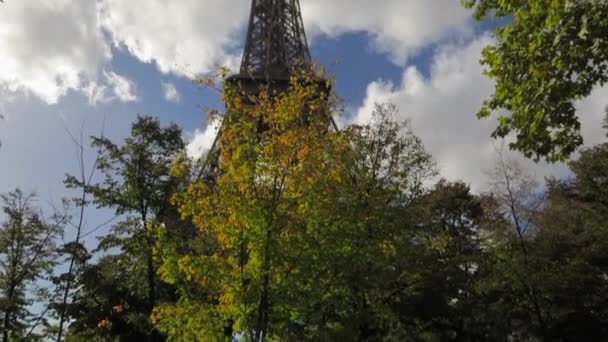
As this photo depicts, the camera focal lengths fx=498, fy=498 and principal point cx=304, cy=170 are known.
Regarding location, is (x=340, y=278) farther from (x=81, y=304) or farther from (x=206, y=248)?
(x=81, y=304)

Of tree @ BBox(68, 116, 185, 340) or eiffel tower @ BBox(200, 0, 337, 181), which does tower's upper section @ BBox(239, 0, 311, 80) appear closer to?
eiffel tower @ BBox(200, 0, 337, 181)

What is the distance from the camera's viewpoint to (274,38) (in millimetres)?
47000

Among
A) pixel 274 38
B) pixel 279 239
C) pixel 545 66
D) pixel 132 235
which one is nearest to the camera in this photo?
pixel 545 66

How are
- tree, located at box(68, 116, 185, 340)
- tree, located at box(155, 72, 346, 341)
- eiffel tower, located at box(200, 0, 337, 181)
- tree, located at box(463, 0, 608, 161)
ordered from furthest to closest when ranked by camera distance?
eiffel tower, located at box(200, 0, 337, 181) → tree, located at box(68, 116, 185, 340) → tree, located at box(155, 72, 346, 341) → tree, located at box(463, 0, 608, 161)

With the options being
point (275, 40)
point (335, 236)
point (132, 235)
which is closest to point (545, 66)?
point (335, 236)

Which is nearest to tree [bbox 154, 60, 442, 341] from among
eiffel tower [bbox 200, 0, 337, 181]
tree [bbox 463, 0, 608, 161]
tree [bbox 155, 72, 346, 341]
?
tree [bbox 155, 72, 346, 341]

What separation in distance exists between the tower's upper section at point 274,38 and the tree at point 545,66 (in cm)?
3654

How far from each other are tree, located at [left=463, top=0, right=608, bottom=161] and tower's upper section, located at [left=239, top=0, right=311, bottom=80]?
36.5 metres

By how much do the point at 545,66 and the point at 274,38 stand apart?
4249cm

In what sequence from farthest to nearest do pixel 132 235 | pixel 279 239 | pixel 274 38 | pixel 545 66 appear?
pixel 274 38, pixel 132 235, pixel 279 239, pixel 545 66

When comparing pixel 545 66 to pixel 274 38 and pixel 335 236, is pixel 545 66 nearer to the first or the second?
pixel 335 236

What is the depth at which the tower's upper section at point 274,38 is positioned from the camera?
4425cm

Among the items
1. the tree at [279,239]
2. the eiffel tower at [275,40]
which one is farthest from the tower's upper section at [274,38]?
the tree at [279,239]

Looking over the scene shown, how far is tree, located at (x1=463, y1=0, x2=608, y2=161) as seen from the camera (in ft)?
20.0
